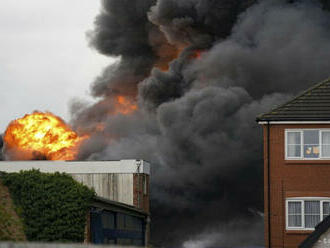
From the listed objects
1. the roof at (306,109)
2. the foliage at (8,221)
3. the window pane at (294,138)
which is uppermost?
the roof at (306,109)

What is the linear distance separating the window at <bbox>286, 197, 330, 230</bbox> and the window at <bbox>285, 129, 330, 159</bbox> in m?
2.24

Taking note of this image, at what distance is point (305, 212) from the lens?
45625mm

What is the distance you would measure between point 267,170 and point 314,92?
499cm

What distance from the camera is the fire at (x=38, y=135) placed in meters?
80.0

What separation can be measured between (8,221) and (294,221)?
65.9 feet

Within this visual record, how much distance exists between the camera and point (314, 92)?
47.8m

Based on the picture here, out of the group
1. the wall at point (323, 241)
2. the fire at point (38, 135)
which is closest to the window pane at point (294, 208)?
the wall at point (323, 241)

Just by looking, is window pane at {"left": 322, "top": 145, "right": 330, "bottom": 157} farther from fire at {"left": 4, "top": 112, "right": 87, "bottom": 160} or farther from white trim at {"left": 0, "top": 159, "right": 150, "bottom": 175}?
fire at {"left": 4, "top": 112, "right": 87, "bottom": 160}

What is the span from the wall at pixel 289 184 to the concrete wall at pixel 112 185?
16661 mm

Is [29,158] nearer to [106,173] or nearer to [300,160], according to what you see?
[106,173]

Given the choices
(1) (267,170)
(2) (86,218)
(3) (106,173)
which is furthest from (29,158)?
(2) (86,218)

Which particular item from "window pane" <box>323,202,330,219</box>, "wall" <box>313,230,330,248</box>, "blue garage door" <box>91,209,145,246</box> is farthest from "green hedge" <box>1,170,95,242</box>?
"window pane" <box>323,202,330,219</box>

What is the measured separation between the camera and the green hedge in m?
31.9

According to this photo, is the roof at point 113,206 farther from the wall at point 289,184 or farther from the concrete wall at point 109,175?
the concrete wall at point 109,175
